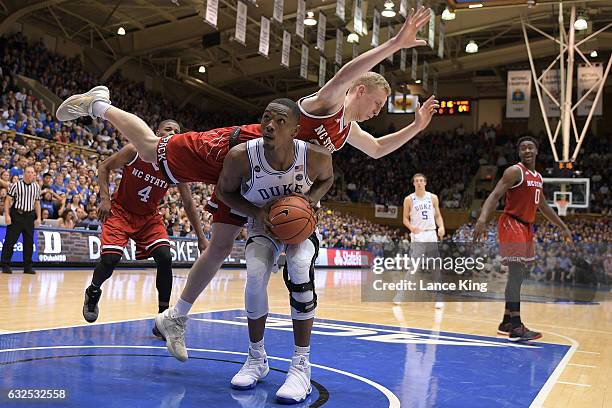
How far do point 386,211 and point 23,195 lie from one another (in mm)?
23590

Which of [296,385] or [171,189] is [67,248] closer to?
[171,189]

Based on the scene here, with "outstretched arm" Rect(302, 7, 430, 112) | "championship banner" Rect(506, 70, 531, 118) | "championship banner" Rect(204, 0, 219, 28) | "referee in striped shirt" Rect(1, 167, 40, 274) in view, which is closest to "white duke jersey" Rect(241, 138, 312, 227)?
"outstretched arm" Rect(302, 7, 430, 112)

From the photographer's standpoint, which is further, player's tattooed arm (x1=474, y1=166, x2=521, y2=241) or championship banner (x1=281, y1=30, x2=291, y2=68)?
championship banner (x1=281, y1=30, x2=291, y2=68)

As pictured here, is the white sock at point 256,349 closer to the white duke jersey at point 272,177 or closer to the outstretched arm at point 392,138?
the white duke jersey at point 272,177

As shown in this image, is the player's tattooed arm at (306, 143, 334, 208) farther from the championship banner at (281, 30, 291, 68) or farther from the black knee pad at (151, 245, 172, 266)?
the championship banner at (281, 30, 291, 68)

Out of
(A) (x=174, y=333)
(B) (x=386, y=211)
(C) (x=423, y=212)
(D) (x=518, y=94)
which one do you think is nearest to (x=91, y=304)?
(A) (x=174, y=333)

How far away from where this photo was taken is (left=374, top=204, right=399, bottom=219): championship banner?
3278 cm

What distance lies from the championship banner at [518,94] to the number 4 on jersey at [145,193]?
2088cm

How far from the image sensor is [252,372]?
11.9 ft

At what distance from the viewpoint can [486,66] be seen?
3028 centimetres

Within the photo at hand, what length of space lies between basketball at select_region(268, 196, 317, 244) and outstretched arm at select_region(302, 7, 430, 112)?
27.0 inches

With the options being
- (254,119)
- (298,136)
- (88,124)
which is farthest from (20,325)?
(254,119)

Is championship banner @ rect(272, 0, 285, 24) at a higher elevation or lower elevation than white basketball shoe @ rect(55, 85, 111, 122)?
higher

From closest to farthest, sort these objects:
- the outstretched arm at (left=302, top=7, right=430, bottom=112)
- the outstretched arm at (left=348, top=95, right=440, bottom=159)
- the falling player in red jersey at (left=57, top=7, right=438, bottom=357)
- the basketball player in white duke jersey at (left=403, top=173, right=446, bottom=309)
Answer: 1. the outstretched arm at (left=302, top=7, right=430, bottom=112)
2. the falling player in red jersey at (left=57, top=7, right=438, bottom=357)
3. the outstretched arm at (left=348, top=95, right=440, bottom=159)
4. the basketball player in white duke jersey at (left=403, top=173, right=446, bottom=309)
